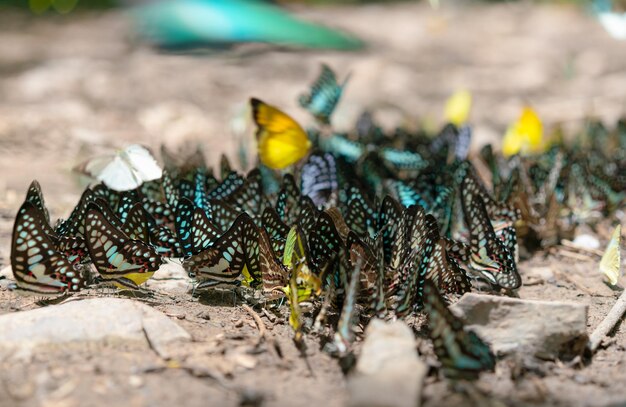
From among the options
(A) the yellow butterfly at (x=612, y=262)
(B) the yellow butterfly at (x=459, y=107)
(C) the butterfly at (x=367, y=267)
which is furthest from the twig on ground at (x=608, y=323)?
(B) the yellow butterfly at (x=459, y=107)

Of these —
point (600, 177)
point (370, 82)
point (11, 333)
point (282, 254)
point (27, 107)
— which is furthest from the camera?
point (370, 82)

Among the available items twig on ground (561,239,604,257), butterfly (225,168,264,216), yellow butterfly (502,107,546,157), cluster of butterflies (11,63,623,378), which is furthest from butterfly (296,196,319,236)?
yellow butterfly (502,107,546,157)

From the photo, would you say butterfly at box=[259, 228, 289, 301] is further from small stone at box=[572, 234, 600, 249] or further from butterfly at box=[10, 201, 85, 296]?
small stone at box=[572, 234, 600, 249]

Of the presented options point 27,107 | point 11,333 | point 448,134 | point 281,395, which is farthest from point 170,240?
point 27,107

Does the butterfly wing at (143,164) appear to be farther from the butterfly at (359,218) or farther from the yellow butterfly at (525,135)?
the yellow butterfly at (525,135)

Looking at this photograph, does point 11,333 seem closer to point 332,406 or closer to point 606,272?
point 332,406

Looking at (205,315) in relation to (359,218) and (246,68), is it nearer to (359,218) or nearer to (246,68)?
(359,218)
